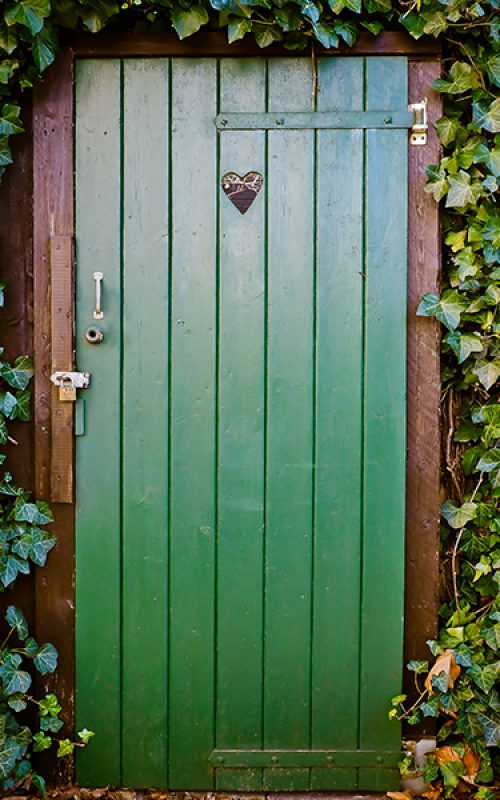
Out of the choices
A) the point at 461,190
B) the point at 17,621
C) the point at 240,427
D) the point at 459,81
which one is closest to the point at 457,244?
the point at 461,190

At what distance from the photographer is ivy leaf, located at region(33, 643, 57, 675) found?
1.95m

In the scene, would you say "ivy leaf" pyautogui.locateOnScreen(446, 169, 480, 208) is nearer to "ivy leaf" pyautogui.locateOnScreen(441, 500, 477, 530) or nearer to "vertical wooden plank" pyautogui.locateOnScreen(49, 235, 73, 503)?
"ivy leaf" pyautogui.locateOnScreen(441, 500, 477, 530)

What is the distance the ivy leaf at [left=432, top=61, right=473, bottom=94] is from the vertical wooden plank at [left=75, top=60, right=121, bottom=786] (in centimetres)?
95

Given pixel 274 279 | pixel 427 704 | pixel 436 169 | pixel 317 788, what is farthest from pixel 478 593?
pixel 436 169

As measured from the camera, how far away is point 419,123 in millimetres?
1942

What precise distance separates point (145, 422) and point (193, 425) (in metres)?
0.14

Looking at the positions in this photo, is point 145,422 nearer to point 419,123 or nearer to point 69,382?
point 69,382

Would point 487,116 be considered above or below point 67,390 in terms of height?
above

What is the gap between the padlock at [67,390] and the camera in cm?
197

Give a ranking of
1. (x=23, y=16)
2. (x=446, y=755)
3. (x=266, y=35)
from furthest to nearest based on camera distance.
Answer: (x=446, y=755)
(x=266, y=35)
(x=23, y=16)

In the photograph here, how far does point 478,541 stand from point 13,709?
1.47 metres

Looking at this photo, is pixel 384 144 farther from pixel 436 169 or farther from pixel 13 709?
pixel 13 709

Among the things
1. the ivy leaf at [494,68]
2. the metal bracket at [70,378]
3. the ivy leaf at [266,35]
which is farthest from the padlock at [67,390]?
the ivy leaf at [494,68]

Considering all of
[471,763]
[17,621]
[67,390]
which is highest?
[67,390]
